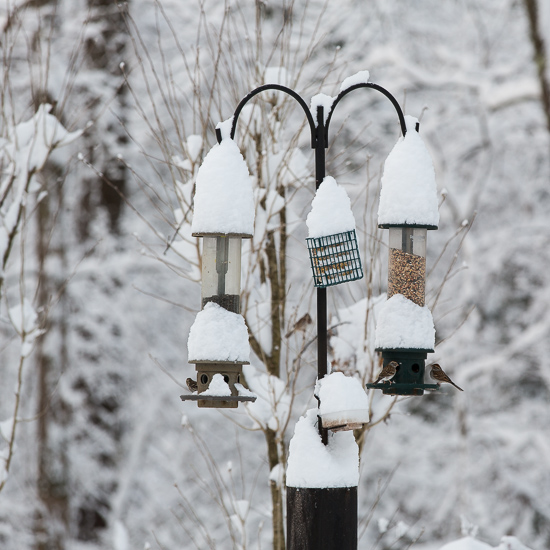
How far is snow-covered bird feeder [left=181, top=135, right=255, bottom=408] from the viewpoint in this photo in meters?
3.43

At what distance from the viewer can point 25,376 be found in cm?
1047

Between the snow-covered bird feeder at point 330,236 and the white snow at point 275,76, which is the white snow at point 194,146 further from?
the snow-covered bird feeder at point 330,236

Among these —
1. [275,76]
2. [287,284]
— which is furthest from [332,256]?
[287,284]

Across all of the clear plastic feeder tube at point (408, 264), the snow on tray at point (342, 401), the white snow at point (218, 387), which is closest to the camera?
the snow on tray at point (342, 401)

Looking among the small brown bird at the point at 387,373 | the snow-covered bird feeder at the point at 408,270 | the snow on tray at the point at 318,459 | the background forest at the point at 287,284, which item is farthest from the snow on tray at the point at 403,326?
the background forest at the point at 287,284

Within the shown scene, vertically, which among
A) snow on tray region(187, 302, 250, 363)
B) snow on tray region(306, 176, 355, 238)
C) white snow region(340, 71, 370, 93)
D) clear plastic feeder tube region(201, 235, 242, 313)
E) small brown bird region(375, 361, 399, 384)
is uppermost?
white snow region(340, 71, 370, 93)

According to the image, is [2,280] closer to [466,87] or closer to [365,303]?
[365,303]

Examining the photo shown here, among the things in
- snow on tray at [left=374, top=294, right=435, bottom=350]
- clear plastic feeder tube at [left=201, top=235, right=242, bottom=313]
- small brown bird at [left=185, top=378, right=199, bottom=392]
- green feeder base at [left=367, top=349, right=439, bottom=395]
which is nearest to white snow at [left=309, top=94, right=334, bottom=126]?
clear plastic feeder tube at [left=201, top=235, right=242, bottom=313]

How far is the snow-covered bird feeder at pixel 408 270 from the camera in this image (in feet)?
11.7

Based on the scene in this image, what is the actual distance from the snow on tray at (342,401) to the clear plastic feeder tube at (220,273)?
0.52 metres

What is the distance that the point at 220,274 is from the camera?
3580mm

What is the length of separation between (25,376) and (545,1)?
24.3ft

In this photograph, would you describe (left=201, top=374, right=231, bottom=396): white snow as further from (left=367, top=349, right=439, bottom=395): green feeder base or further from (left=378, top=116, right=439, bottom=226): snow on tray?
(left=378, top=116, right=439, bottom=226): snow on tray

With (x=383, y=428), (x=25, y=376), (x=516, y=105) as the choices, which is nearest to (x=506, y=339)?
(x=383, y=428)
